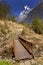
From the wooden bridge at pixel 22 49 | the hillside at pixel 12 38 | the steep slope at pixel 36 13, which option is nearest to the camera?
the wooden bridge at pixel 22 49

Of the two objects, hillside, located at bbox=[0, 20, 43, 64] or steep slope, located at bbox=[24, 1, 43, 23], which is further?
steep slope, located at bbox=[24, 1, 43, 23]

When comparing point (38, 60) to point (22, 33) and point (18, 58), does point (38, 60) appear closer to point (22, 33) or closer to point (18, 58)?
point (18, 58)

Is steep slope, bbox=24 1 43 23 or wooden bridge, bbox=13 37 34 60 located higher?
steep slope, bbox=24 1 43 23

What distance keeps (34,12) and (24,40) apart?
10.5 ft

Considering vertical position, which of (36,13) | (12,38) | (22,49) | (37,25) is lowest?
(22,49)

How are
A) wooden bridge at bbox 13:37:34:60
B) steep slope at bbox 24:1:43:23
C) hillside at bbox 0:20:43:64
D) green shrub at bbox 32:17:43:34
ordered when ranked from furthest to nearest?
steep slope at bbox 24:1:43:23 < green shrub at bbox 32:17:43:34 < hillside at bbox 0:20:43:64 < wooden bridge at bbox 13:37:34:60

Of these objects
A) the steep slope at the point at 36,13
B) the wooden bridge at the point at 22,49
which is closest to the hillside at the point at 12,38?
the wooden bridge at the point at 22,49

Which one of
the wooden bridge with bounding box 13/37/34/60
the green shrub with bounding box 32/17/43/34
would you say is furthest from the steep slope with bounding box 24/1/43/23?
the wooden bridge with bounding box 13/37/34/60

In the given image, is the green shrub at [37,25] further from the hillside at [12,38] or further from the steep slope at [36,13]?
the steep slope at [36,13]

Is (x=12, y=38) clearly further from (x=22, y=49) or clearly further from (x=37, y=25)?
(x=37, y=25)

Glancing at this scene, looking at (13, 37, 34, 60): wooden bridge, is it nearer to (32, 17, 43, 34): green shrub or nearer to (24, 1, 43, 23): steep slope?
(32, 17, 43, 34): green shrub

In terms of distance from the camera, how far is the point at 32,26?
9.07m

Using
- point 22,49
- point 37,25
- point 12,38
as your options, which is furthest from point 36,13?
point 22,49

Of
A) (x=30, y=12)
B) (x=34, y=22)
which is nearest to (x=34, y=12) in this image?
(x=30, y=12)
